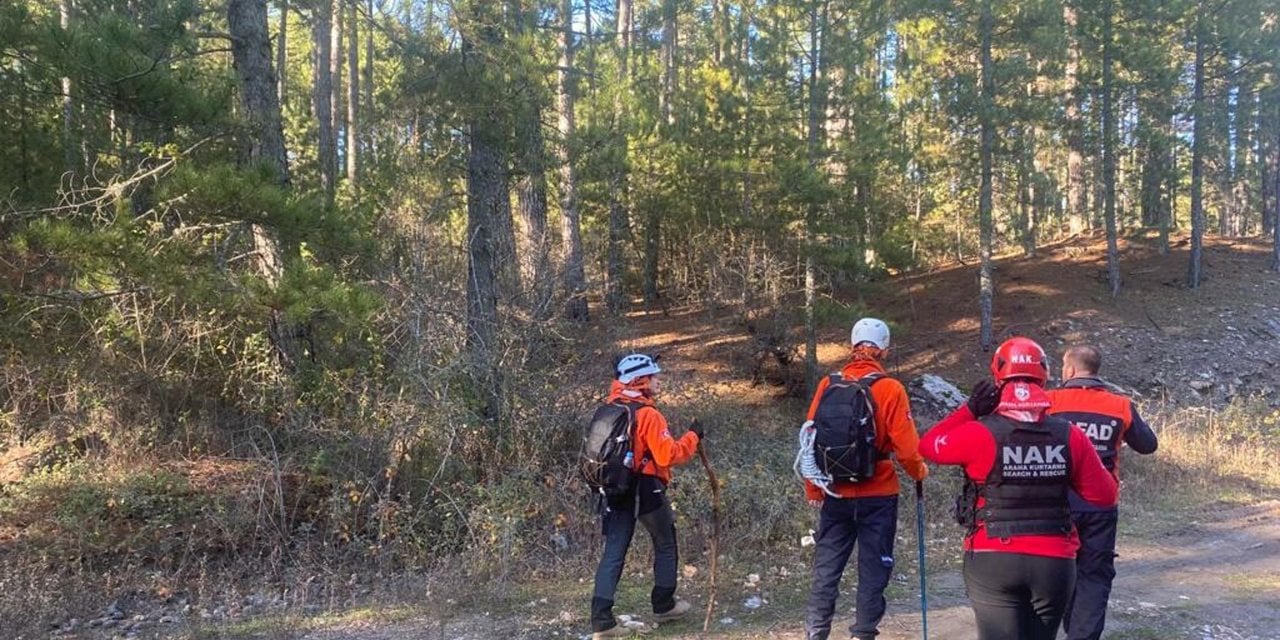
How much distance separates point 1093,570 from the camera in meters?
4.66

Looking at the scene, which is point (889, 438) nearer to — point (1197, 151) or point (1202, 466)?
point (1202, 466)

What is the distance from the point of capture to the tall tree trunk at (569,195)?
32.5 feet

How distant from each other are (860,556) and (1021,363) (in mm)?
1684

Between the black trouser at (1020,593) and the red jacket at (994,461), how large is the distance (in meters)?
0.04

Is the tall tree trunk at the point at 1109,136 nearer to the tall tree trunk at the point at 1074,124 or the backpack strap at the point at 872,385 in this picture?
the tall tree trunk at the point at 1074,124

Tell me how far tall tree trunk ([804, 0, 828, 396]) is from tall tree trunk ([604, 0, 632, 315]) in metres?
3.35

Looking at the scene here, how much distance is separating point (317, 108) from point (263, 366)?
14599 mm

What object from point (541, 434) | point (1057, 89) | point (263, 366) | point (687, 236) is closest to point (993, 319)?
point (1057, 89)

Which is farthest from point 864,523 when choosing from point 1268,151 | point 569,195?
point 1268,151

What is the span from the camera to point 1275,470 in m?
11.4

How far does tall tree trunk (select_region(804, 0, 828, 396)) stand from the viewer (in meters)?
14.5

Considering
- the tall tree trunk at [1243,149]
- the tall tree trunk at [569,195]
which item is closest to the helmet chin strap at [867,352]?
the tall tree trunk at [569,195]

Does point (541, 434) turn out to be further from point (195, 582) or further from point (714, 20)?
point (714, 20)

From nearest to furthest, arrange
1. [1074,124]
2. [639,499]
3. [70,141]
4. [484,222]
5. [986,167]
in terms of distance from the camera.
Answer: [639,499]
[70,141]
[484,222]
[986,167]
[1074,124]
